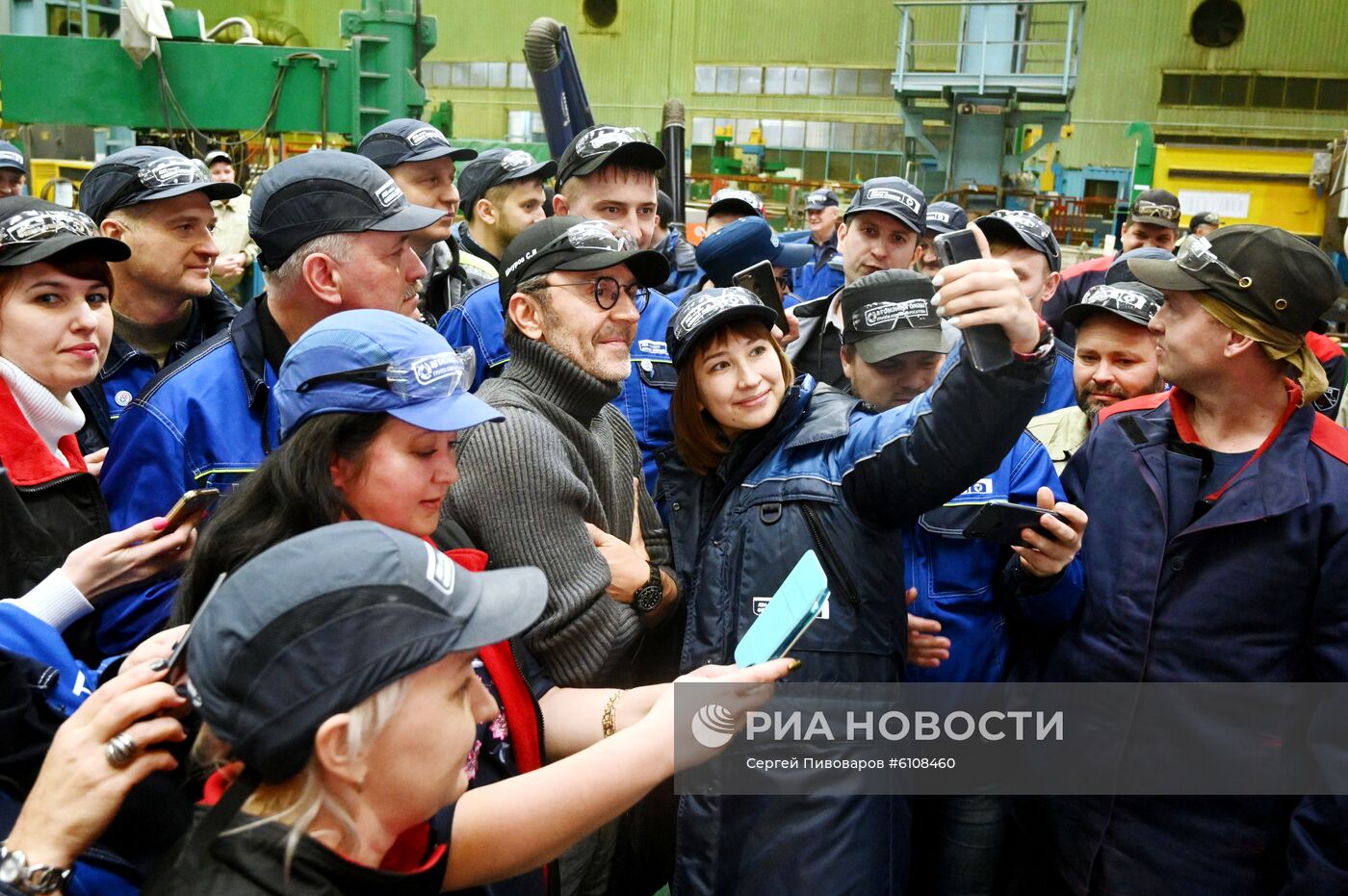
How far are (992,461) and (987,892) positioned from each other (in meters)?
1.35

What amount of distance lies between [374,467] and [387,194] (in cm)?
115

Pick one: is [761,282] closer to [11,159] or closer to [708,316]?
[708,316]

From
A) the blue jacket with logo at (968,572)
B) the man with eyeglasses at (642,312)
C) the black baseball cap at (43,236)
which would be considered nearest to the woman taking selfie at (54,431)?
the black baseball cap at (43,236)

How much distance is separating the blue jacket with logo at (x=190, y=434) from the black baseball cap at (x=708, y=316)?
0.98 m

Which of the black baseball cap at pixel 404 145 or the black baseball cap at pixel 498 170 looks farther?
the black baseball cap at pixel 498 170

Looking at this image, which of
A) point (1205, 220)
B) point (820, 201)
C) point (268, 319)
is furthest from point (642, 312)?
point (1205, 220)

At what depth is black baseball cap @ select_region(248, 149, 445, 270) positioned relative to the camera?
2.70m

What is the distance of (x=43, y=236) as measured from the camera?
8.34 feet

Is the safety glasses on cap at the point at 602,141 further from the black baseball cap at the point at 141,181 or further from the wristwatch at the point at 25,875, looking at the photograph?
the wristwatch at the point at 25,875

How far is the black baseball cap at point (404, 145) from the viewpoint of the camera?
4.45m

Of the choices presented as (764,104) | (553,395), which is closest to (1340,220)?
(553,395)

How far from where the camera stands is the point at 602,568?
7.25 feet

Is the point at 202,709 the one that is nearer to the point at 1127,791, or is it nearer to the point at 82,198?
the point at 1127,791

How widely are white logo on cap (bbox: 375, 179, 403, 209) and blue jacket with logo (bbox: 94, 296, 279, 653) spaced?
50cm
